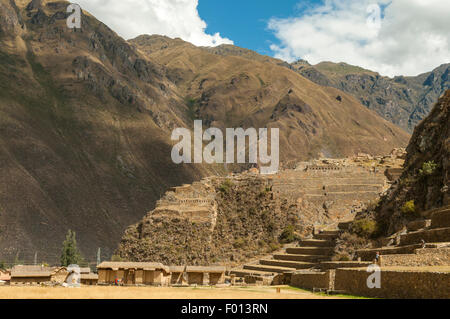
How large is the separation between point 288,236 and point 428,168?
21.6m

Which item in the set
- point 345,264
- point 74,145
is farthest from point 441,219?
point 74,145

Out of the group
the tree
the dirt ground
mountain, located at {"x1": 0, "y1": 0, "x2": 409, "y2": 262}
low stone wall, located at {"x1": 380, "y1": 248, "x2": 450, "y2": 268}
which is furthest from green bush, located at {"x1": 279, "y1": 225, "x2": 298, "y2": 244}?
mountain, located at {"x1": 0, "y1": 0, "x2": 409, "y2": 262}

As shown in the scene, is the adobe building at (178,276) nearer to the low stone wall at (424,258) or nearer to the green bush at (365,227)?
the green bush at (365,227)

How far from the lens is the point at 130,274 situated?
4056 centimetres

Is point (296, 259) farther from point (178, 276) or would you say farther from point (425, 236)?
point (425, 236)

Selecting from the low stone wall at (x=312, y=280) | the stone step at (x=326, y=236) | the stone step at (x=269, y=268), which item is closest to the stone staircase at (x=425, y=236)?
the low stone wall at (x=312, y=280)

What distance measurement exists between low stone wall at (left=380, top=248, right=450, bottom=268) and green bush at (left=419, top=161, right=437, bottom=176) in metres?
11.7

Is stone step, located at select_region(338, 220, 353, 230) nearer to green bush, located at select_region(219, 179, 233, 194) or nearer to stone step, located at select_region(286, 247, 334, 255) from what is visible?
stone step, located at select_region(286, 247, 334, 255)

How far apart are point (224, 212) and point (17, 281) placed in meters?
25.1

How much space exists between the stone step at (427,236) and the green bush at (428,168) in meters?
7.61

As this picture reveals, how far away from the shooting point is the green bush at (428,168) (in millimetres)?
36625

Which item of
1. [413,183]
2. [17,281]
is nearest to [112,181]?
[17,281]

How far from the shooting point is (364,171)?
63125 mm
